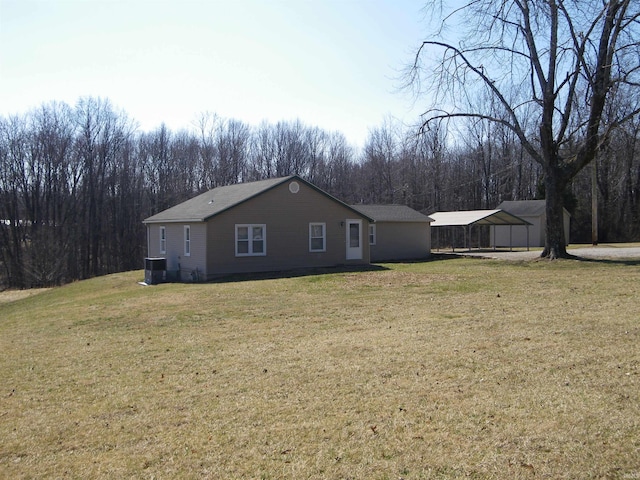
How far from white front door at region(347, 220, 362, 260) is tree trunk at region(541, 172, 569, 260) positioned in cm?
792

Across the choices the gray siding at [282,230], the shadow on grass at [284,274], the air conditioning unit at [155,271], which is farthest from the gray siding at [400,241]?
the air conditioning unit at [155,271]

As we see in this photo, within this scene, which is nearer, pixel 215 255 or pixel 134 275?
pixel 215 255

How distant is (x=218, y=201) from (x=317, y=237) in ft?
14.8

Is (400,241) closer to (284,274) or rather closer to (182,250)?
(284,274)

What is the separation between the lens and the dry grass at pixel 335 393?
5.00m

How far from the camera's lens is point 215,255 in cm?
2311

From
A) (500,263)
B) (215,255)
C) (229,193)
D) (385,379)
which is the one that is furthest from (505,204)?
(385,379)

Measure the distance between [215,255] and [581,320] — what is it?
1533 centimetres

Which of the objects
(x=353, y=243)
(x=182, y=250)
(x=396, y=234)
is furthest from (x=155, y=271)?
(x=396, y=234)

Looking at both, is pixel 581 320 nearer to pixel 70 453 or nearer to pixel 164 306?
pixel 70 453

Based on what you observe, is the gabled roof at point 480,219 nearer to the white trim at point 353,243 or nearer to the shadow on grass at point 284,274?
the white trim at point 353,243

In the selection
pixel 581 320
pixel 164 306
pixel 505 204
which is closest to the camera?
pixel 581 320

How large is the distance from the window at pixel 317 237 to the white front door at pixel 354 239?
1443 millimetres

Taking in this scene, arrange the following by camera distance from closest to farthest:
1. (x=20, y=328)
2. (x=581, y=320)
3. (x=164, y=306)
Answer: (x=581, y=320), (x=20, y=328), (x=164, y=306)
